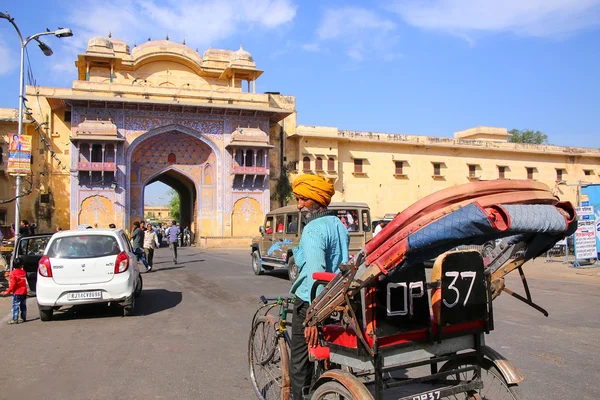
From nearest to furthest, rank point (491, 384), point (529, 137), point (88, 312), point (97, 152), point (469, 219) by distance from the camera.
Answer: point (469, 219)
point (491, 384)
point (88, 312)
point (97, 152)
point (529, 137)

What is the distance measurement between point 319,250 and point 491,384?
4.19ft

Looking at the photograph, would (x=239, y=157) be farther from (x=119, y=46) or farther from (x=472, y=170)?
(x=472, y=170)

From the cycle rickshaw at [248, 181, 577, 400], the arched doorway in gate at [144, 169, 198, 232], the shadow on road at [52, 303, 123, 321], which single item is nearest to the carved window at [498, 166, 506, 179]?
the arched doorway in gate at [144, 169, 198, 232]

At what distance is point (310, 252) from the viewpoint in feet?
10.2

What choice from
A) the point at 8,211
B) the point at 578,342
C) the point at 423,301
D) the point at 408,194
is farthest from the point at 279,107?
the point at 423,301

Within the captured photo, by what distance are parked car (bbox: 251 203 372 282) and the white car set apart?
4.62 metres

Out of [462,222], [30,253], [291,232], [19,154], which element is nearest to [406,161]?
[291,232]

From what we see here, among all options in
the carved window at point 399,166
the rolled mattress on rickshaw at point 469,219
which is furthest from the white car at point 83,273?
the carved window at point 399,166

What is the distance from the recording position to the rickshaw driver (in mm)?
3102

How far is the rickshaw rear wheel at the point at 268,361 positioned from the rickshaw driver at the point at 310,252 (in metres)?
0.19

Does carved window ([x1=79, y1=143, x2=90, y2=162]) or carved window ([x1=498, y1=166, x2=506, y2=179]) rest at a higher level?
carved window ([x1=79, y1=143, x2=90, y2=162])

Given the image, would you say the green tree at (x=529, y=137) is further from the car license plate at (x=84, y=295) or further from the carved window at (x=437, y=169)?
the car license plate at (x=84, y=295)

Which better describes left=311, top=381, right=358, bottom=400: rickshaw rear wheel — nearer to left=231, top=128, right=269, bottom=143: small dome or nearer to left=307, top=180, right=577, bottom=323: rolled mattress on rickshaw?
left=307, top=180, right=577, bottom=323: rolled mattress on rickshaw

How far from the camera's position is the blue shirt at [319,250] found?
3.08 metres
